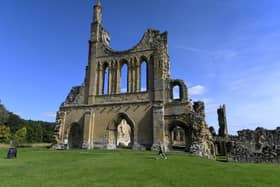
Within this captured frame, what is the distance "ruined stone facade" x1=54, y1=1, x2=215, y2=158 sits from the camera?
22.8 m

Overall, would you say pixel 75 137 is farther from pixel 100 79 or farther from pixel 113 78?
pixel 113 78

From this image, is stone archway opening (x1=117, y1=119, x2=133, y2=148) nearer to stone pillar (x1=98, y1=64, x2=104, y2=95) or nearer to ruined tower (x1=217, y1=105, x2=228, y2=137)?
stone pillar (x1=98, y1=64, x2=104, y2=95)

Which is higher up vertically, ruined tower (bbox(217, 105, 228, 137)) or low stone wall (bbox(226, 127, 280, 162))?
ruined tower (bbox(217, 105, 228, 137))

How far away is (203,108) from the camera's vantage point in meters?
23.6

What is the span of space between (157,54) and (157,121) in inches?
325

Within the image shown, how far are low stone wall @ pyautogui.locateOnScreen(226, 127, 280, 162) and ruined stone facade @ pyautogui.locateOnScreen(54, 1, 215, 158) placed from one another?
12.8 feet

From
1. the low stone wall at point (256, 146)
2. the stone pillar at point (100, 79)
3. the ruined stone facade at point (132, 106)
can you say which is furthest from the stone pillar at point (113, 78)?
the low stone wall at point (256, 146)

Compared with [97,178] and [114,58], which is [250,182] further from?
[114,58]

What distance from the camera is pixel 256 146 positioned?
17.5 metres

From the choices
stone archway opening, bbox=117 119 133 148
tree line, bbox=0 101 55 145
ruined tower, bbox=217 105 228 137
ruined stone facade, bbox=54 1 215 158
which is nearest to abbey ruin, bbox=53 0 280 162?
ruined stone facade, bbox=54 1 215 158

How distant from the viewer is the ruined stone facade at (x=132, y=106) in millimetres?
22766

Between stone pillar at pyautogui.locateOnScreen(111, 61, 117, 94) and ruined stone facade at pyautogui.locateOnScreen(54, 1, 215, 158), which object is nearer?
ruined stone facade at pyautogui.locateOnScreen(54, 1, 215, 158)

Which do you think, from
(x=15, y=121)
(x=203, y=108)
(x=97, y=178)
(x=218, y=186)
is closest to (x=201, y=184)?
(x=218, y=186)

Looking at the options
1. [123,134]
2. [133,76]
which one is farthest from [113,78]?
[123,134]
